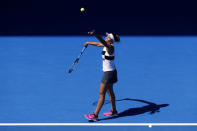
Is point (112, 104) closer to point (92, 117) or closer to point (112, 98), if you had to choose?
point (112, 98)

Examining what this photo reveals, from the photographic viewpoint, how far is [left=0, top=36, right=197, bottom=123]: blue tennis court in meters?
10.1

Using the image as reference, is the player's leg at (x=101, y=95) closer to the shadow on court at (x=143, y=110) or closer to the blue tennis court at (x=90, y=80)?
the blue tennis court at (x=90, y=80)

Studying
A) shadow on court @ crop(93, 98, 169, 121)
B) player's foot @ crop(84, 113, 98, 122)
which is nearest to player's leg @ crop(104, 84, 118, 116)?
shadow on court @ crop(93, 98, 169, 121)

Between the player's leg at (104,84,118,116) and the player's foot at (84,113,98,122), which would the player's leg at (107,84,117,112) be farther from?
the player's foot at (84,113,98,122)

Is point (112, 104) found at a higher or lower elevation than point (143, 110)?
higher

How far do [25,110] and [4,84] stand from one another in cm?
173

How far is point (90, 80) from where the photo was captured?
1194cm

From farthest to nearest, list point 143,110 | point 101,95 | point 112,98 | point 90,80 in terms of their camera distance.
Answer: point 90,80 < point 143,110 < point 112,98 < point 101,95

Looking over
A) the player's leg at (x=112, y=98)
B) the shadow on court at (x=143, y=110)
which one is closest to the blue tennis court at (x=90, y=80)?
the shadow on court at (x=143, y=110)

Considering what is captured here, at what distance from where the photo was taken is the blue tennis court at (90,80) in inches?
398

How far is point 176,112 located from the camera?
1011 cm

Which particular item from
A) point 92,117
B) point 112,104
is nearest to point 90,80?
point 112,104
